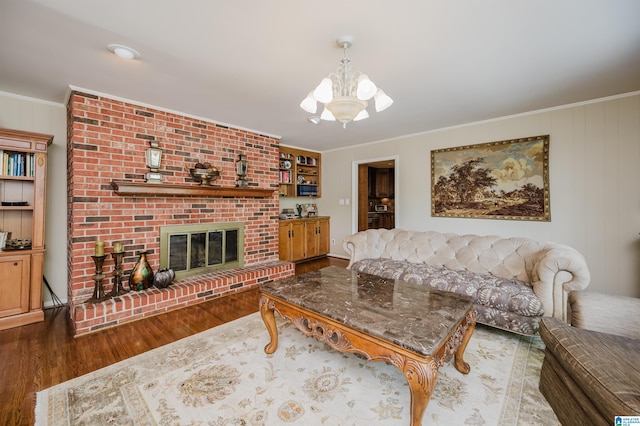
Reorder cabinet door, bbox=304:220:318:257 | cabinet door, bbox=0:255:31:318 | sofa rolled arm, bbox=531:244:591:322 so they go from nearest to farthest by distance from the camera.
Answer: sofa rolled arm, bbox=531:244:591:322
cabinet door, bbox=0:255:31:318
cabinet door, bbox=304:220:318:257

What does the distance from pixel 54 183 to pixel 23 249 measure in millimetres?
844

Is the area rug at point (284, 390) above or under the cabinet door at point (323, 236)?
under

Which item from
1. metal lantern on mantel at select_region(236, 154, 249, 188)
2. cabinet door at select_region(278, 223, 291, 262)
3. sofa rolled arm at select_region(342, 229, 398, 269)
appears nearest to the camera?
sofa rolled arm at select_region(342, 229, 398, 269)

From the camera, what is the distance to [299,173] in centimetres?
568

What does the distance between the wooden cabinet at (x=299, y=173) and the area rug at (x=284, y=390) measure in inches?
142

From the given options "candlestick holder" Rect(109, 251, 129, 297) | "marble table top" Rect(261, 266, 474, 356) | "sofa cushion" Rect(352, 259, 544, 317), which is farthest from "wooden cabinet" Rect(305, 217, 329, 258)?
"candlestick holder" Rect(109, 251, 129, 297)

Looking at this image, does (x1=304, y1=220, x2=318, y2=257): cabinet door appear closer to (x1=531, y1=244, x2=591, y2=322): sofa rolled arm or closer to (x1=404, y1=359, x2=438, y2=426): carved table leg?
(x1=531, y1=244, x2=591, y2=322): sofa rolled arm

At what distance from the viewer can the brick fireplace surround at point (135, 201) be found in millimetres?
2660

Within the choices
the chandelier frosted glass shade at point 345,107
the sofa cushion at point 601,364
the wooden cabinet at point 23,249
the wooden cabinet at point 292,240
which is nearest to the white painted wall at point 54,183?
the wooden cabinet at point 23,249

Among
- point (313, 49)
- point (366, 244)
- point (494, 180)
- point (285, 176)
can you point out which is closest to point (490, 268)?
point (366, 244)

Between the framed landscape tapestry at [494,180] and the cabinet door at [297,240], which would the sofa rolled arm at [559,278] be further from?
the cabinet door at [297,240]

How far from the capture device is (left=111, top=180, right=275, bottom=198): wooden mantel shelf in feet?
9.10


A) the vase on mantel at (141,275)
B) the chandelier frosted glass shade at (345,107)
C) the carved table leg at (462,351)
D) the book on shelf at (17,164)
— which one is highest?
the chandelier frosted glass shade at (345,107)

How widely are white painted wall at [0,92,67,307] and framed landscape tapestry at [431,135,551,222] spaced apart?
4965 mm
